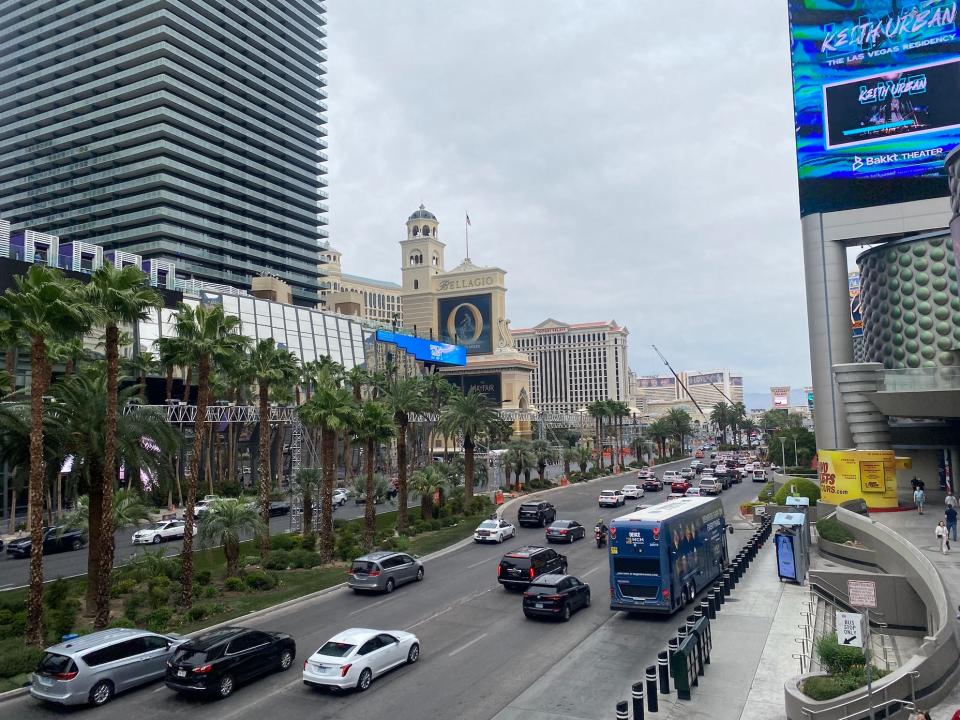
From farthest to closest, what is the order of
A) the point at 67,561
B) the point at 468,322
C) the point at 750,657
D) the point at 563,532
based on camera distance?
the point at 468,322
the point at 563,532
the point at 67,561
the point at 750,657

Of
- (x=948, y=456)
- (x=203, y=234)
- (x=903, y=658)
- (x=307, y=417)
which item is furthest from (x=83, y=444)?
(x=203, y=234)

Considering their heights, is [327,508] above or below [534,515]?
above

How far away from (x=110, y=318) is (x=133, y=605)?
10648mm

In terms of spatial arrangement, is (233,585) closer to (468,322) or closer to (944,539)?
(944,539)

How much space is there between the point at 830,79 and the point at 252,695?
60227 millimetres

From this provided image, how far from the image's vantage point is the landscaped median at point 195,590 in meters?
24.1

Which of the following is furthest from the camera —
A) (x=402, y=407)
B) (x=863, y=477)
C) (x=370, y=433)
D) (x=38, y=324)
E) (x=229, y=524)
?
(x=402, y=407)

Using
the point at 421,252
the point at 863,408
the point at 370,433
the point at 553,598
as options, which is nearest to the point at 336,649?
the point at 553,598

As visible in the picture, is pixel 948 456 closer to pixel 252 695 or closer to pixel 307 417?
pixel 307 417

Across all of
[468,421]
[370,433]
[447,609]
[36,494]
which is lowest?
[447,609]

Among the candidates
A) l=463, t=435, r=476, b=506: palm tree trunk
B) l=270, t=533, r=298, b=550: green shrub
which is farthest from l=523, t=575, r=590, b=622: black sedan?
l=463, t=435, r=476, b=506: palm tree trunk

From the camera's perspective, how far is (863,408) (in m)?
46.8

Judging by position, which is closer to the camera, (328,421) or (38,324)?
(38,324)

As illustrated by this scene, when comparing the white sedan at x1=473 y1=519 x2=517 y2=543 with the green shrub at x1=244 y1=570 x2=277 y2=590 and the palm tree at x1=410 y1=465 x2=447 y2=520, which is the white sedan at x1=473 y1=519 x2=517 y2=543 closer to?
the palm tree at x1=410 y1=465 x2=447 y2=520
